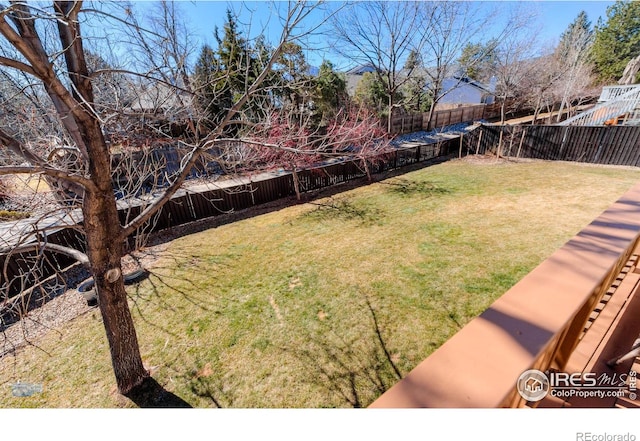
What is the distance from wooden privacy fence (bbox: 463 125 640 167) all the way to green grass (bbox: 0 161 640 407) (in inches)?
127

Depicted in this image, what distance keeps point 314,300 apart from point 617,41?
41.6 m

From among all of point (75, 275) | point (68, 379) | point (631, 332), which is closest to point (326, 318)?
point (631, 332)

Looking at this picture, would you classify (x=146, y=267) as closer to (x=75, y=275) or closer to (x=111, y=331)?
(x=75, y=275)

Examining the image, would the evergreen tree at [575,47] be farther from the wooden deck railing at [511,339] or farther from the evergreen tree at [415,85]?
the wooden deck railing at [511,339]

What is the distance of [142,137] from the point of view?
381cm

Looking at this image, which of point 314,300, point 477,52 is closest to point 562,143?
point 477,52

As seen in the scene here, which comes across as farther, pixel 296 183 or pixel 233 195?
pixel 296 183

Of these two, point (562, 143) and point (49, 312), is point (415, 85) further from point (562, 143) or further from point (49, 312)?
point (49, 312)

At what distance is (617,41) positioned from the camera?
26344 mm

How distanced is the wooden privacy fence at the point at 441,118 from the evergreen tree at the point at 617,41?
37.7 ft

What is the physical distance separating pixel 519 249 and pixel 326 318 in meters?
4.52

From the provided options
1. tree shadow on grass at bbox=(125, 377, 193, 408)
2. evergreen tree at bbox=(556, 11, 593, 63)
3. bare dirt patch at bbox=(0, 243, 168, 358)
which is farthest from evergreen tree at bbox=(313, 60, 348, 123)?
tree shadow on grass at bbox=(125, 377, 193, 408)

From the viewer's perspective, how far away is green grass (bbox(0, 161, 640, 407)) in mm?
3432

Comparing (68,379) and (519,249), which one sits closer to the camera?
(68,379)
